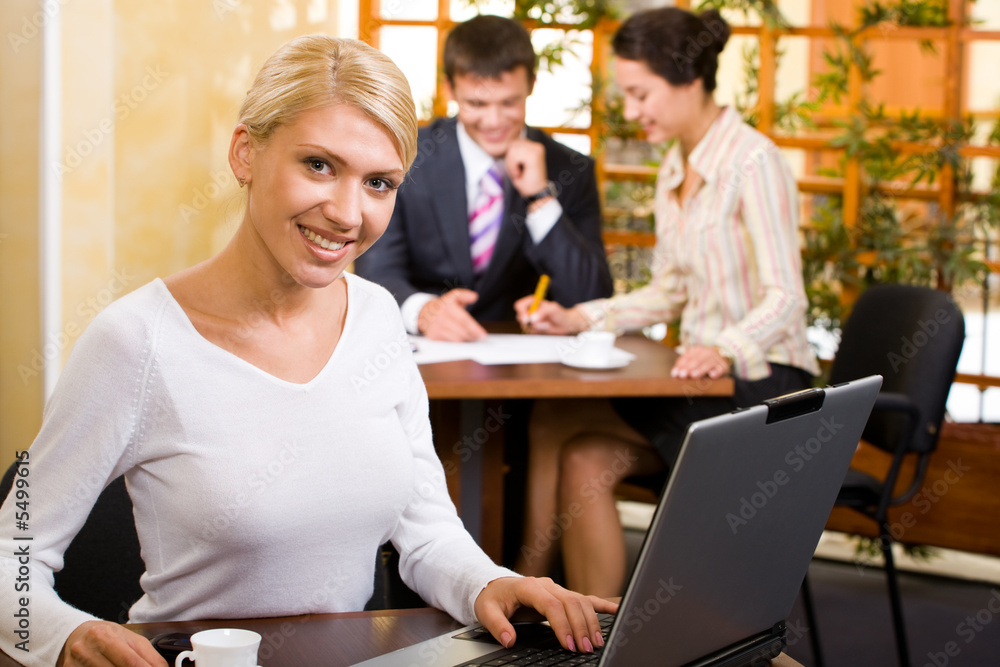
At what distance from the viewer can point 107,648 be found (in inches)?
34.3

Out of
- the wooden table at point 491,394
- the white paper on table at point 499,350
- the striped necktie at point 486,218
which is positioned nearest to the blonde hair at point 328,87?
the wooden table at point 491,394

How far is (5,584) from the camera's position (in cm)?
98

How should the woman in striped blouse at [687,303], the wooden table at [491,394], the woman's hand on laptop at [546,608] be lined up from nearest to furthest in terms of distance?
the woman's hand on laptop at [546,608], the wooden table at [491,394], the woman in striped blouse at [687,303]

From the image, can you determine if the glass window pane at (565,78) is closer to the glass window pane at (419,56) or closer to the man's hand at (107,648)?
the glass window pane at (419,56)

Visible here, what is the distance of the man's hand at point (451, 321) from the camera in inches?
90.7

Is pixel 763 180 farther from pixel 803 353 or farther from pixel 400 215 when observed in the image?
pixel 400 215

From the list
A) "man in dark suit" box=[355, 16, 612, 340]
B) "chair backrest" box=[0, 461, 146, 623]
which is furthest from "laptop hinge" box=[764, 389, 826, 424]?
"man in dark suit" box=[355, 16, 612, 340]

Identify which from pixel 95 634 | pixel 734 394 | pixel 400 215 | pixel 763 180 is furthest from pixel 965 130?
pixel 95 634

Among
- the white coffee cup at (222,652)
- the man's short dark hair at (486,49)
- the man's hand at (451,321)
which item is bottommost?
the man's hand at (451,321)

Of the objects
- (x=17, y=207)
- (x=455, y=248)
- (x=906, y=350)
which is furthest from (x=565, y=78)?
(x=17, y=207)

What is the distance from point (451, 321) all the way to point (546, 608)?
136 centimetres

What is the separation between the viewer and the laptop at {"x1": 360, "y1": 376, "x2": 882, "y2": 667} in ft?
2.46

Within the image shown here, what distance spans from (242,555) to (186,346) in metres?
0.24

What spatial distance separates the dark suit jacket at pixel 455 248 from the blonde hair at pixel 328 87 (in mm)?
1432
